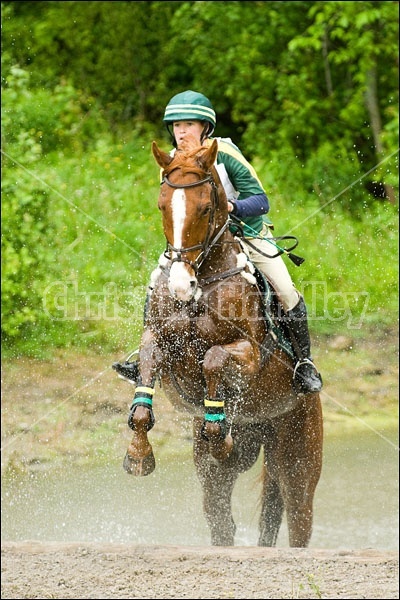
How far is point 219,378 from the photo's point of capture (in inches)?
232

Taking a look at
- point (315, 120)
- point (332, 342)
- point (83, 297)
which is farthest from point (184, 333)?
point (315, 120)

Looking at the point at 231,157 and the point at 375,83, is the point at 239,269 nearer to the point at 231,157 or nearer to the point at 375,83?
the point at 231,157

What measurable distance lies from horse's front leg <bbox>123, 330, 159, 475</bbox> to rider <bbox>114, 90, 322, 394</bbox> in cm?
57

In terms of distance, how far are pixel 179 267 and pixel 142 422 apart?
0.85 metres

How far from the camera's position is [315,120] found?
16.8 meters

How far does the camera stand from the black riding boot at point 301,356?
22.6ft

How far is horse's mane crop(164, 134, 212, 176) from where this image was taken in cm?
574

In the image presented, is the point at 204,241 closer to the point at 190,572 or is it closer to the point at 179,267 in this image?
the point at 179,267

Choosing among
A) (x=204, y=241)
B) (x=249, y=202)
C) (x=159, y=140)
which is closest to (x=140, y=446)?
(x=204, y=241)

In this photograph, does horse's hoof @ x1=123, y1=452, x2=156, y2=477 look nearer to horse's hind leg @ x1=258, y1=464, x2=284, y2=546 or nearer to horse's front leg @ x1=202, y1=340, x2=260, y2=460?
horse's front leg @ x1=202, y1=340, x2=260, y2=460

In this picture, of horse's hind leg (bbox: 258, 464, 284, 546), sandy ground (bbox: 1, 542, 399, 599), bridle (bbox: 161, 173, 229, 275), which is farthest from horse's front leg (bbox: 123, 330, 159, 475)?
horse's hind leg (bbox: 258, 464, 284, 546)

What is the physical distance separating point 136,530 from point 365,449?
3.25 metres

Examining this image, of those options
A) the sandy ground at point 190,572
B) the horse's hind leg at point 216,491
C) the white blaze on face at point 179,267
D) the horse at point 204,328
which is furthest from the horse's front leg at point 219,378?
the horse's hind leg at point 216,491

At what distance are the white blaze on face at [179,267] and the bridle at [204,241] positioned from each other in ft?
0.09
